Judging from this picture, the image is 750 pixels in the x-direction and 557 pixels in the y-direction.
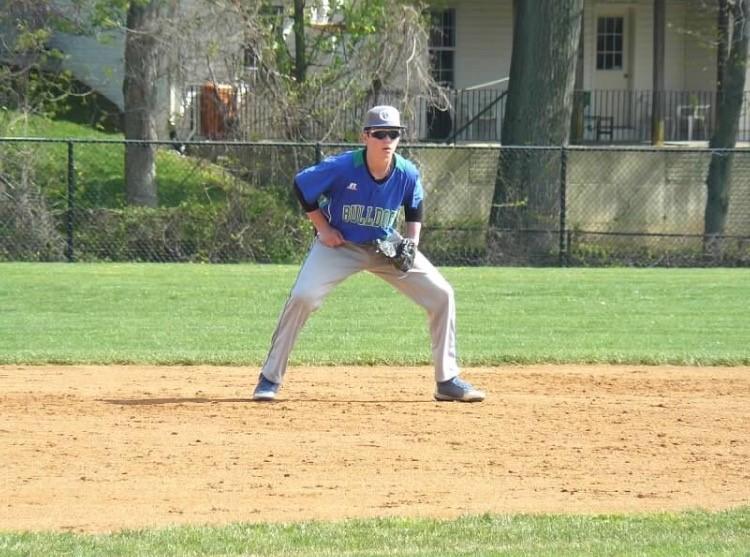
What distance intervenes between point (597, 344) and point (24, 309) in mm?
6147

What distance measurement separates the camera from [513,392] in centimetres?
975

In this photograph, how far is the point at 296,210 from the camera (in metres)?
21.2

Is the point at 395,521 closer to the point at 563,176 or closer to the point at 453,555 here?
the point at 453,555

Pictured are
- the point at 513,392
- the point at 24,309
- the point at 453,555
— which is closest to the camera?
the point at 453,555

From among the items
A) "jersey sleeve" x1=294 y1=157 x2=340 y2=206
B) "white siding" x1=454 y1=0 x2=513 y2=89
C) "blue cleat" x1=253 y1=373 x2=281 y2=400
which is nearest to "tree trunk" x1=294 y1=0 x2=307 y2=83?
"white siding" x1=454 y1=0 x2=513 y2=89

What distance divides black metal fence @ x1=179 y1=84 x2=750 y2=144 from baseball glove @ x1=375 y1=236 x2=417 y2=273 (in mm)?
13870

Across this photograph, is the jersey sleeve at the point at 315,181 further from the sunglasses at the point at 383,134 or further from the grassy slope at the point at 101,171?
the grassy slope at the point at 101,171

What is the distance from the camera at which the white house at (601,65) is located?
30.2 m

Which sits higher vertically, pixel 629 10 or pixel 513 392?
pixel 629 10

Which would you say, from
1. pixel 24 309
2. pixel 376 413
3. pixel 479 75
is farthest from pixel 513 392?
pixel 479 75

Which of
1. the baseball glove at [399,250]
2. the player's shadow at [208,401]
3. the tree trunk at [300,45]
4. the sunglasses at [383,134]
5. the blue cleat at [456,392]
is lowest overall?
the player's shadow at [208,401]

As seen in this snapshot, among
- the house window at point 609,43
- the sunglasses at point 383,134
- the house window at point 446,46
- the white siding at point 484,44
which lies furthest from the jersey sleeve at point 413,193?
the house window at point 609,43

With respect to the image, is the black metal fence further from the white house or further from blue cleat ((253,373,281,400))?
blue cleat ((253,373,281,400))

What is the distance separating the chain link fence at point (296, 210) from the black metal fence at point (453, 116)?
0.90 metres
